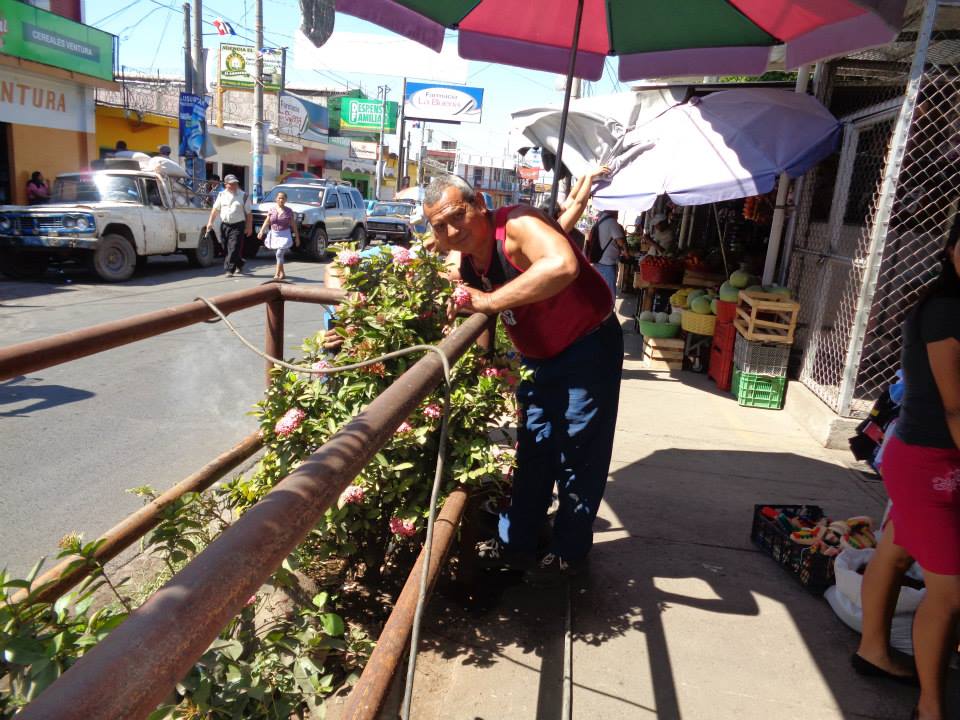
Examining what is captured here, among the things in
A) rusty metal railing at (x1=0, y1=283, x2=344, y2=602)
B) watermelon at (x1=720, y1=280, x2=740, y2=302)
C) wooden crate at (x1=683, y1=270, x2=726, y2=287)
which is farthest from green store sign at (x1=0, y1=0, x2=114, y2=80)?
rusty metal railing at (x1=0, y1=283, x2=344, y2=602)

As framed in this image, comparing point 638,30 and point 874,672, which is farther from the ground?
point 638,30

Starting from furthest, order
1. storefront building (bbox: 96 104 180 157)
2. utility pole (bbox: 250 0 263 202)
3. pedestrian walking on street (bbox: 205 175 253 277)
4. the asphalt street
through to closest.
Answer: storefront building (bbox: 96 104 180 157) → utility pole (bbox: 250 0 263 202) → pedestrian walking on street (bbox: 205 175 253 277) → the asphalt street

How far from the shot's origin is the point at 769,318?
6605 millimetres

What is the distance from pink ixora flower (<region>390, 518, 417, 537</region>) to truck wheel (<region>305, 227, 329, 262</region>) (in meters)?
15.9

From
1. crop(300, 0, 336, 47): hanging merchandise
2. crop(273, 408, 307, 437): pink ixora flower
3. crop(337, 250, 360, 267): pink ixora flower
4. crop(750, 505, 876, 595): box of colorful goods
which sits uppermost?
crop(300, 0, 336, 47): hanging merchandise

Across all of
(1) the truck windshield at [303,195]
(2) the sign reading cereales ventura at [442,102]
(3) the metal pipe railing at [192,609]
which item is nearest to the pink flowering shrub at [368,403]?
(3) the metal pipe railing at [192,609]

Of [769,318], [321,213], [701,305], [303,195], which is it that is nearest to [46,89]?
[303,195]

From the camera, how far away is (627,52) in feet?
15.9

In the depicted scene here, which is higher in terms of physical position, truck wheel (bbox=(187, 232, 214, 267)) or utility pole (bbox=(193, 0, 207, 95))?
utility pole (bbox=(193, 0, 207, 95))

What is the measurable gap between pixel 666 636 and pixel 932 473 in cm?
119

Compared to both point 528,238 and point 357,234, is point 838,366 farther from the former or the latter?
point 357,234

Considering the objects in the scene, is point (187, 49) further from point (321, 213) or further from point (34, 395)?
point (34, 395)

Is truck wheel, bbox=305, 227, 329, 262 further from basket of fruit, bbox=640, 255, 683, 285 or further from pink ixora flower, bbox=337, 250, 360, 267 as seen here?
pink ixora flower, bbox=337, 250, 360, 267

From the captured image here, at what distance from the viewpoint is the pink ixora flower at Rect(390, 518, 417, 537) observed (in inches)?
101
